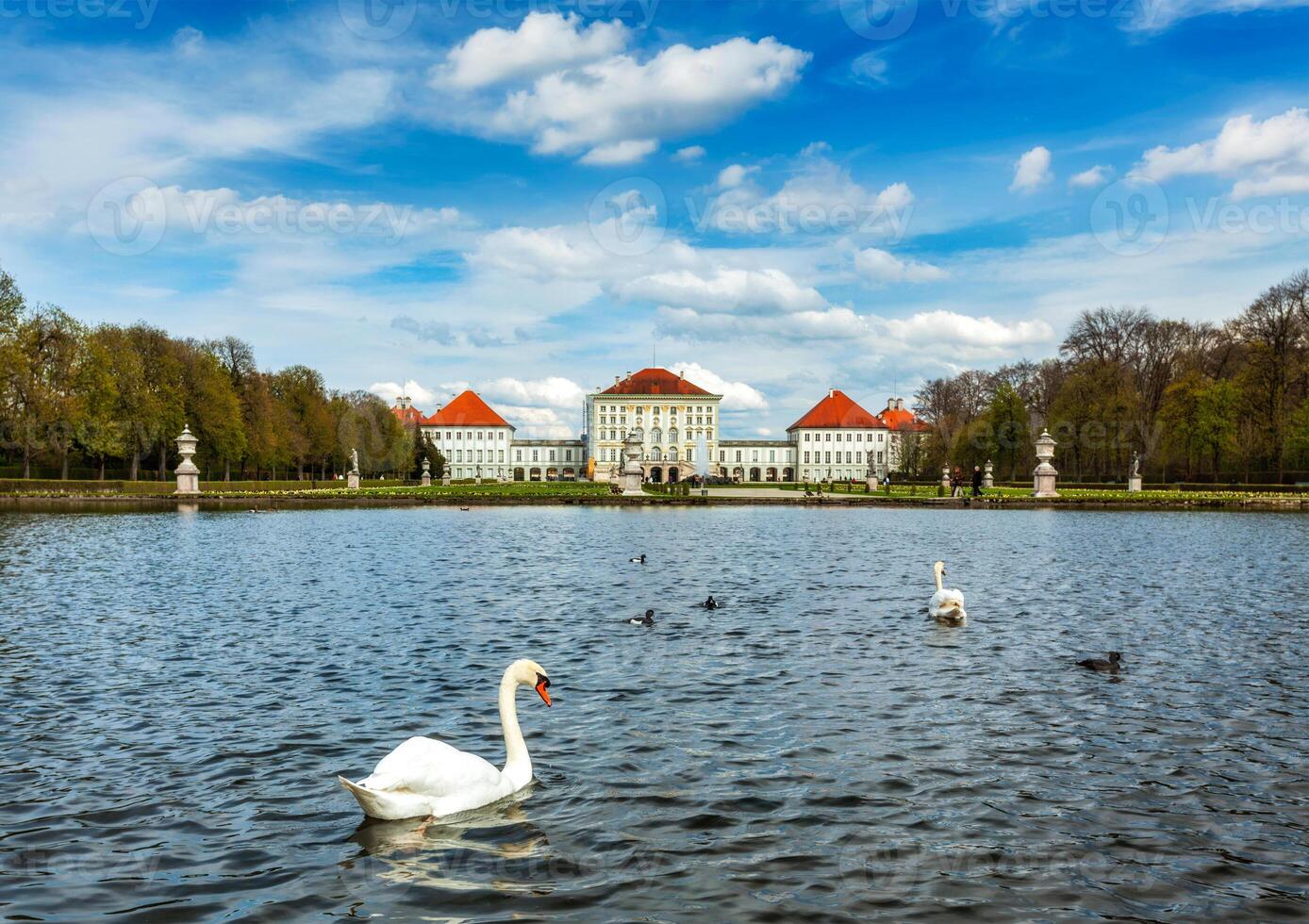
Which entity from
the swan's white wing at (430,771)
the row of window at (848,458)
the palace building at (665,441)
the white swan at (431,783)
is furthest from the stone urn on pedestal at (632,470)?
the row of window at (848,458)

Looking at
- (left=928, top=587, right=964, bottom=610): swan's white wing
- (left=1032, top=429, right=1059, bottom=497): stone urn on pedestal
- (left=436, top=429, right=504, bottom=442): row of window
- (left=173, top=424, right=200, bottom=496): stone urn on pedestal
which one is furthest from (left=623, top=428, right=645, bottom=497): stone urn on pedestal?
(left=436, top=429, right=504, bottom=442): row of window

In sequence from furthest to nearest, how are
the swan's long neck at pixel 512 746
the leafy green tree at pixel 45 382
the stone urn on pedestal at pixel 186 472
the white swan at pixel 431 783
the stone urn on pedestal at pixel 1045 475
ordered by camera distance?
the stone urn on pedestal at pixel 1045 475 → the stone urn on pedestal at pixel 186 472 → the leafy green tree at pixel 45 382 → the swan's long neck at pixel 512 746 → the white swan at pixel 431 783

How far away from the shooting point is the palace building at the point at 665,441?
150m

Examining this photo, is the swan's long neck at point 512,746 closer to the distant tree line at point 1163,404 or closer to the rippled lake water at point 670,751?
the rippled lake water at point 670,751

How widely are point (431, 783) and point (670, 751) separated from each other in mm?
2283

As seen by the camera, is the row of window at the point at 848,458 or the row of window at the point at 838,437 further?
the row of window at the point at 838,437

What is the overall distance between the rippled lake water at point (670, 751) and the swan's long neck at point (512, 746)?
0.25m

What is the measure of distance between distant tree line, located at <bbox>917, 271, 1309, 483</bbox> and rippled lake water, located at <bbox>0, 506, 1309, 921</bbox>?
162ft

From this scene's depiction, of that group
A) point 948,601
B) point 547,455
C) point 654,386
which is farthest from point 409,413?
point 948,601

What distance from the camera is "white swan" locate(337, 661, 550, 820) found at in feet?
20.9

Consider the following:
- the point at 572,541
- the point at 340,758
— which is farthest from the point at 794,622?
the point at 572,541

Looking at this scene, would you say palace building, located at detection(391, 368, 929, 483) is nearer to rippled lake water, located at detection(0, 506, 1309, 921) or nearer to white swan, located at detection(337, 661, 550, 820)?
rippled lake water, located at detection(0, 506, 1309, 921)

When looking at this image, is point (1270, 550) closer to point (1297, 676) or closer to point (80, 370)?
point (1297, 676)

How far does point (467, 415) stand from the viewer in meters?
155
